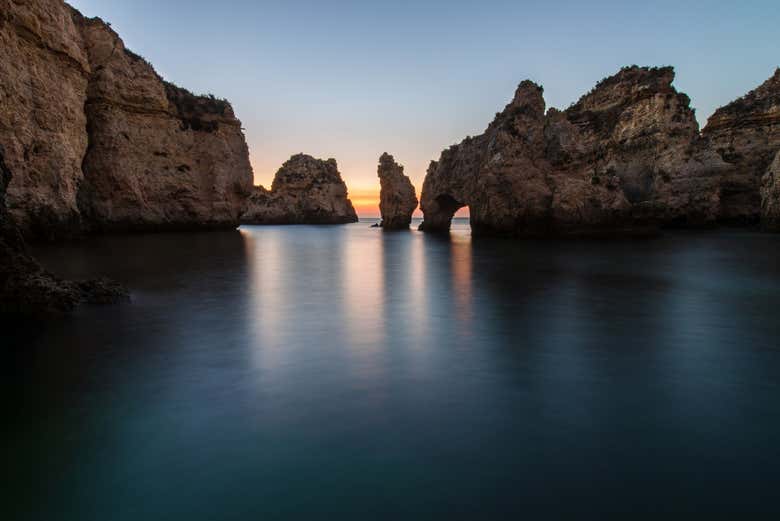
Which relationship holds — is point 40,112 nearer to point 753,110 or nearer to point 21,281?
point 21,281

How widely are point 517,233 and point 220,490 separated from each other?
88.3ft

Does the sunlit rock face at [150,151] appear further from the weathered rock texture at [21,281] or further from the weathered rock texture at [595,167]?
the weathered rock texture at [21,281]

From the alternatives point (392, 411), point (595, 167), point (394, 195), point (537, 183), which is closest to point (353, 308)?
point (392, 411)

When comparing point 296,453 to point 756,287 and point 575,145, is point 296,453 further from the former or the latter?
point 575,145

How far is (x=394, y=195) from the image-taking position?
57.1 metres

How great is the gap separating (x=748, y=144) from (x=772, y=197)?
15.3m

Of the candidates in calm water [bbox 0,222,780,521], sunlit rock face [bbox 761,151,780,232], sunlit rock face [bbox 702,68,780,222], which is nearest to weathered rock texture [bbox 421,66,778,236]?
sunlit rock face [bbox 702,68,780,222]

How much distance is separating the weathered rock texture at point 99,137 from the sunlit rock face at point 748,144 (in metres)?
44.6

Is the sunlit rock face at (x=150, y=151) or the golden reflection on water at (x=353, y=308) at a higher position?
the sunlit rock face at (x=150, y=151)

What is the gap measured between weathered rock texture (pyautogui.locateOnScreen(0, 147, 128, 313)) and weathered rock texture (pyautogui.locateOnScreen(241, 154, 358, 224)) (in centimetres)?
7343

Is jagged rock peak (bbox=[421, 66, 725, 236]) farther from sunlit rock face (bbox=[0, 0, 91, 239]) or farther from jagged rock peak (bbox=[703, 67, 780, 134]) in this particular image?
sunlit rock face (bbox=[0, 0, 91, 239])

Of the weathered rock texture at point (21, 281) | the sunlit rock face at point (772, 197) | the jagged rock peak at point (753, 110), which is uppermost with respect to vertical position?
the jagged rock peak at point (753, 110)

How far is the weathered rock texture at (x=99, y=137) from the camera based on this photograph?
1720 cm

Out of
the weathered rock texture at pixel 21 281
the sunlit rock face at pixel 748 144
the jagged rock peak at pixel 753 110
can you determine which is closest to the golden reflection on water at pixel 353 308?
the weathered rock texture at pixel 21 281
